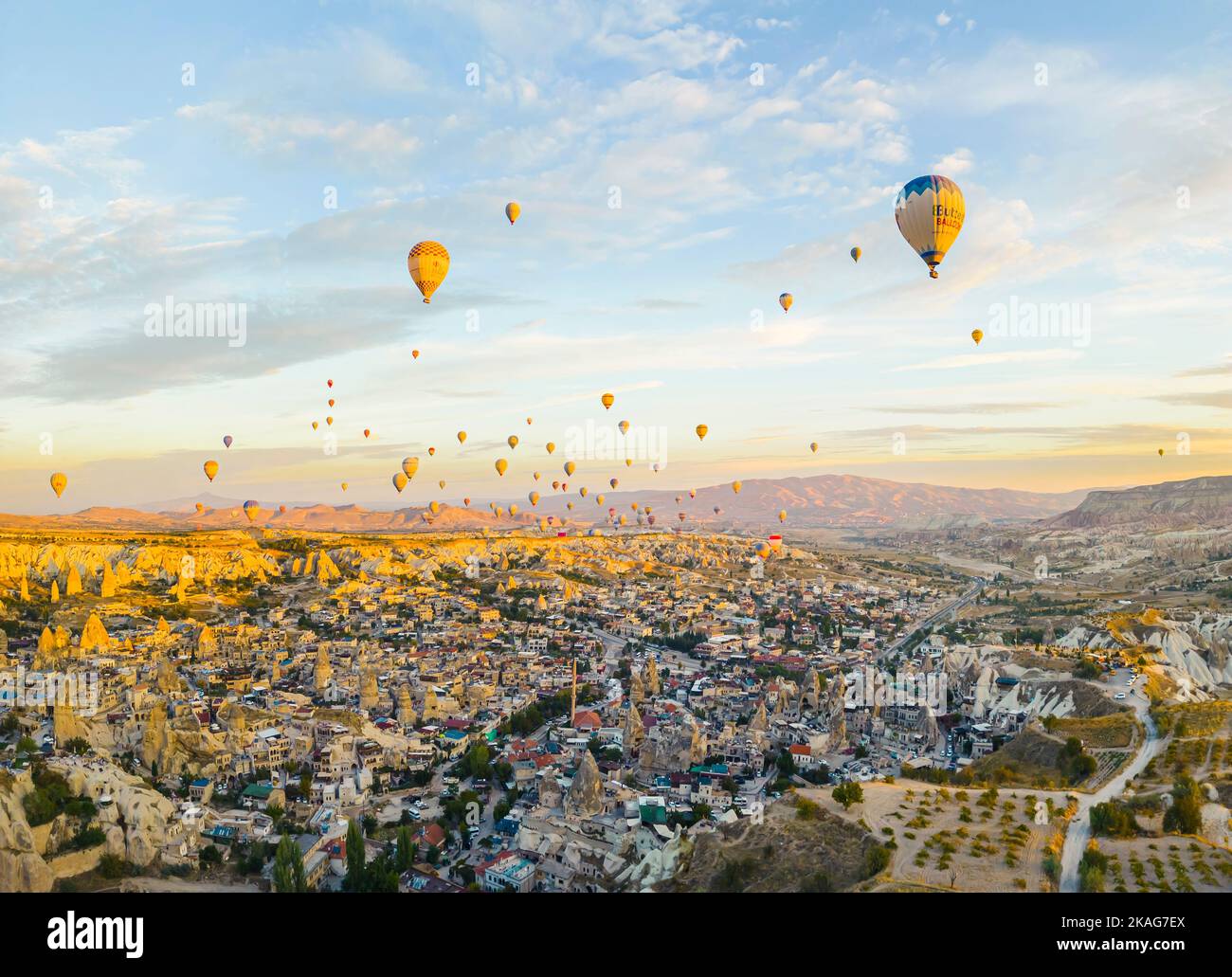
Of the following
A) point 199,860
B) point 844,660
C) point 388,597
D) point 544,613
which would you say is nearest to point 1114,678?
point 844,660

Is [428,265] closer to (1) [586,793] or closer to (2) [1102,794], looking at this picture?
(1) [586,793]

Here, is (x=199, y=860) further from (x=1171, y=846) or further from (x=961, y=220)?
Result: (x=961, y=220)

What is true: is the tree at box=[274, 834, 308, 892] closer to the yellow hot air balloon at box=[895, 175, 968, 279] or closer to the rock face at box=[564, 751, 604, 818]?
the rock face at box=[564, 751, 604, 818]

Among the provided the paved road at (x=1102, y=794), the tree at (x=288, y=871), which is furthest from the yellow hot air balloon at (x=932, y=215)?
the tree at (x=288, y=871)

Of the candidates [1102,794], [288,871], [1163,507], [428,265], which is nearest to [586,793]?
[288,871]

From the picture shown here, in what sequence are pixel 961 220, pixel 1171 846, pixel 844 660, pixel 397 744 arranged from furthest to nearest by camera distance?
pixel 844 660, pixel 397 744, pixel 961 220, pixel 1171 846
